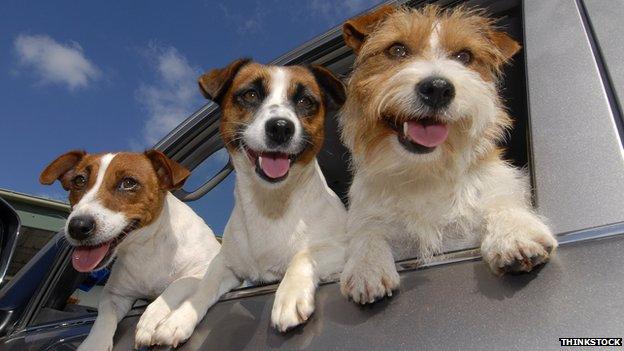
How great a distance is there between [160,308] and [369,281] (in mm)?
1116

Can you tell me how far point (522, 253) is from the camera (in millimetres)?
1328

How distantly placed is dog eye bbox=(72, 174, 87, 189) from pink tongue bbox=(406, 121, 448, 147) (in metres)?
1.94

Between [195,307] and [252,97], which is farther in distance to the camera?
[252,97]

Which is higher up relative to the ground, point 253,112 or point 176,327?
point 253,112

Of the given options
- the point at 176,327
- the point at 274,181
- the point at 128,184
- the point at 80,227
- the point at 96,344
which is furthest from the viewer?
the point at 128,184

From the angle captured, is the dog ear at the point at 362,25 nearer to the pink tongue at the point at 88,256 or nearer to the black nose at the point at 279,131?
the black nose at the point at 279,131

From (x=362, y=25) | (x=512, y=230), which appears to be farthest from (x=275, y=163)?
(x=512, y=230)

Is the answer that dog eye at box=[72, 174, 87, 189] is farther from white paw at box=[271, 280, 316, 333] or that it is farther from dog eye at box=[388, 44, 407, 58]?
dog eye at box=[388, 44, 407, 58]

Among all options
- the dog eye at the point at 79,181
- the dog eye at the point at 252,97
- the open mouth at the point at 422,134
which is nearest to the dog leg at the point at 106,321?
the dog eye at the point at 79,181

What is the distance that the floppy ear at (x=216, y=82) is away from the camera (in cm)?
293

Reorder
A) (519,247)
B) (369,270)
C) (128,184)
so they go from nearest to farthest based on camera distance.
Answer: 1. (519,247)
2. (369,270)
3. (128,184)

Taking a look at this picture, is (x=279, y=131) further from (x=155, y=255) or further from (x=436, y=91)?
(x=155, y=255)

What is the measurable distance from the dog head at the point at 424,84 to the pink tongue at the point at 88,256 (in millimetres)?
1383

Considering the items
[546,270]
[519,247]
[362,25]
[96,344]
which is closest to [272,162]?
[362,25]
